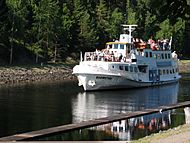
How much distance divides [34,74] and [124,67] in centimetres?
1649

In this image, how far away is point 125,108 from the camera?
36188 mm

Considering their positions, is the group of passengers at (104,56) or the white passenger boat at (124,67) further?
the group of passengers at (104,56)

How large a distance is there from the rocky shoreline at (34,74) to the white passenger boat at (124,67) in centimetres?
1122

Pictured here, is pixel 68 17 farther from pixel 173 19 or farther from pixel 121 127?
pixel 173 19

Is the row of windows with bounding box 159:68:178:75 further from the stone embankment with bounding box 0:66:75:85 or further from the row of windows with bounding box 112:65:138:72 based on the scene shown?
the stone embankment with bounding box 0:66:75:85

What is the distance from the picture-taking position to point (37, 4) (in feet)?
273

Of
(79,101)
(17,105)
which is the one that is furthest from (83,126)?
(79,101)

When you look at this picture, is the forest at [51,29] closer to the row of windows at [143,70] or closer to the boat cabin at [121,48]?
the boat cabin at [121,48]

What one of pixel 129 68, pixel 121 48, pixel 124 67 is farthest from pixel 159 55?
pixel 124 67

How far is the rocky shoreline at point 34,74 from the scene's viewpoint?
59.8m

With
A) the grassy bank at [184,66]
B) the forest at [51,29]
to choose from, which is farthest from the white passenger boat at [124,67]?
the grassy bank at [184,66]

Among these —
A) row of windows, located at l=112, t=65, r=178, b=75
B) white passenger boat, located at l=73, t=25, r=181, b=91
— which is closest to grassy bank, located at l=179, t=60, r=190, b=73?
row of windows, located at l=112, t=65, r=178, b=75

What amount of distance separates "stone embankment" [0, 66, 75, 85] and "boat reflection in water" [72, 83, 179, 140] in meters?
15.0

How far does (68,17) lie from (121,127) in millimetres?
61212
